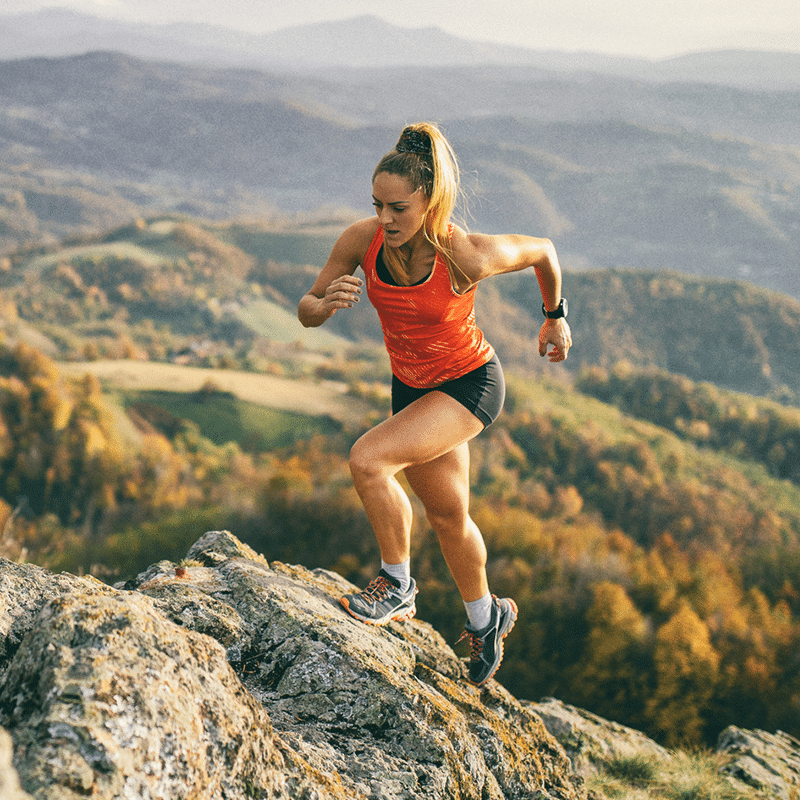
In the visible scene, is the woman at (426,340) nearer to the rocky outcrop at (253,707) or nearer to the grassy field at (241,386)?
the rocky outcrop at (253,707)

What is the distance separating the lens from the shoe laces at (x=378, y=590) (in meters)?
4.39

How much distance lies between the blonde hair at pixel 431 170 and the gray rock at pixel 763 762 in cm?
406

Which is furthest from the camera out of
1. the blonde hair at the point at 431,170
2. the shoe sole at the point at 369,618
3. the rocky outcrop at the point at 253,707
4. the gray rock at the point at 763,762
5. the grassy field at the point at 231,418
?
the grassy field at the point at 231,418

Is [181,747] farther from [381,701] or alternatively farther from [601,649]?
[601,649]

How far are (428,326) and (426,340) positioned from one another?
84mm

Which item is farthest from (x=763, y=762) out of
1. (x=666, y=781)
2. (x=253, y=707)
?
(x=253, y=707)

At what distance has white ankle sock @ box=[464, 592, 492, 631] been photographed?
4523 millimetres

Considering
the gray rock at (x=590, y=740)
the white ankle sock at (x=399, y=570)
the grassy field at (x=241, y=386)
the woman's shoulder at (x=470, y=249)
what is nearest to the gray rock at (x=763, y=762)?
the gray rock at (x=590, y=740)

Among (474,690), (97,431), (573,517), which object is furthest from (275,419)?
(474,690)

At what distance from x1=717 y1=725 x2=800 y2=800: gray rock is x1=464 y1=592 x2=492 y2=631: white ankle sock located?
196 cm

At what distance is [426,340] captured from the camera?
380 centimetres

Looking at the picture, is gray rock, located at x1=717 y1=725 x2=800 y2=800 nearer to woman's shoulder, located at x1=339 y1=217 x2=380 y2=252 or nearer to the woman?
the woman

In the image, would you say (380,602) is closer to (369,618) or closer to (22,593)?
(369,618)

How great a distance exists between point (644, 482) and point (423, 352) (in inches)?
2697
